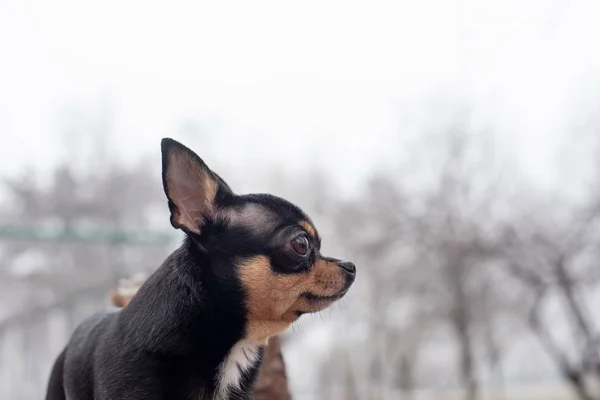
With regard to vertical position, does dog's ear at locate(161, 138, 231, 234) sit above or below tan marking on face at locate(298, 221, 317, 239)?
above

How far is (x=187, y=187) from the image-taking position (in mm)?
1615

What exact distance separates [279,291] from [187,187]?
343 millimetres

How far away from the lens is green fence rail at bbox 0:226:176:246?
20.4ft

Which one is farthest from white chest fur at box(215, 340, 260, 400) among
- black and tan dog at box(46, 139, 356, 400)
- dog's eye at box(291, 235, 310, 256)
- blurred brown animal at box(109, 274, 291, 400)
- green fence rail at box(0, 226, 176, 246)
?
green fence rail at box(0, 226, 176, 246)

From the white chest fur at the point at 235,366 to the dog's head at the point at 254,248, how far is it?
0.16 feet

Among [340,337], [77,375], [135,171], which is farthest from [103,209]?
[77,375]

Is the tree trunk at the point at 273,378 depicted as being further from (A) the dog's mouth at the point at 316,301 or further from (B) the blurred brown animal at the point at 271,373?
(A) the dog's mouth at the point at 316,301

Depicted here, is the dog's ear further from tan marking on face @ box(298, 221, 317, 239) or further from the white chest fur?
the white chest fur

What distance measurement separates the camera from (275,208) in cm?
168

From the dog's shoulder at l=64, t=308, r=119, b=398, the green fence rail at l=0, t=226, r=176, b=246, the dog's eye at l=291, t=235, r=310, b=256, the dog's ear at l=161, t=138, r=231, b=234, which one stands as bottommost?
the green fence rail at l=0, t=226, r=176, b=246

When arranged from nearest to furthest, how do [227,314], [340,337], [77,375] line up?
[227,314], [77,375], [340,337]

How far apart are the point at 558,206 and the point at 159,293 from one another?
30.6 ft

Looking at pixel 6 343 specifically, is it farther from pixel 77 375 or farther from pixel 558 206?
pixel 558 206

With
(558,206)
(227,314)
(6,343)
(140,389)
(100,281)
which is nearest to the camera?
(140,389)
